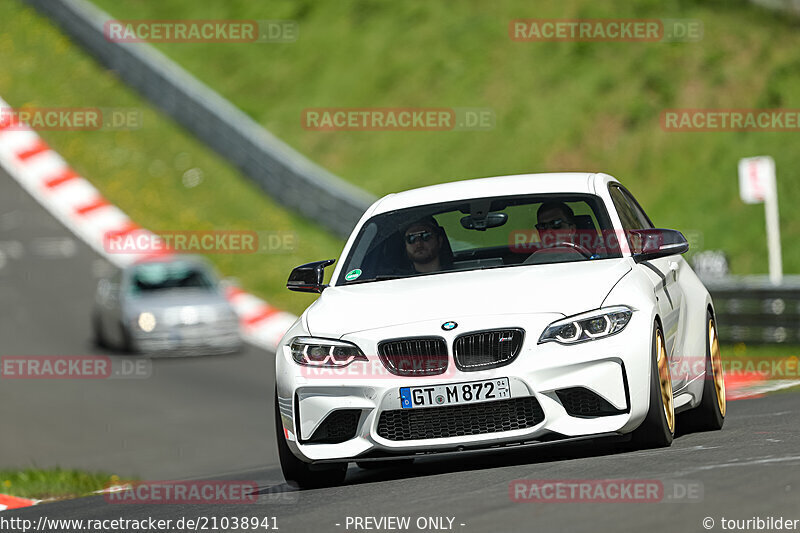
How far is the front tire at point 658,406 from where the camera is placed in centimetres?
705

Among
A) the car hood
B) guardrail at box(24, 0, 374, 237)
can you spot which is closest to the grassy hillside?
guardrail at box(24, 0, 374, 237)

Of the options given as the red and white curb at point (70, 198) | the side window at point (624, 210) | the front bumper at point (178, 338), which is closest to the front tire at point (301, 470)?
the side window at point (624, 210)

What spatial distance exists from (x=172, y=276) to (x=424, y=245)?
12086mm

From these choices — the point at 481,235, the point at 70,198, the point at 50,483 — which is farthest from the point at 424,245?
the point at 70,198

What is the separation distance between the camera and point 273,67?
37.2 meters

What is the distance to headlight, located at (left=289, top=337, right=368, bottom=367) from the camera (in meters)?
7.18

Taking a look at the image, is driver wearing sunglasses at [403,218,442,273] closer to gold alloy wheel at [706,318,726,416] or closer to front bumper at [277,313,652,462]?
front bumper at [277,313,652,462]

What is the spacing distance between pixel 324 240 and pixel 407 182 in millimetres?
4937

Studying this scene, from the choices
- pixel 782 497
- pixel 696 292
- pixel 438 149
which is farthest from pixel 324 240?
pixel 782 497

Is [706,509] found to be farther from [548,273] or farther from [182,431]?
[182,431]

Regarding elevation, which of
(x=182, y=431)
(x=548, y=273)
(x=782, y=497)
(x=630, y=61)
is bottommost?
(x=182, y=431)

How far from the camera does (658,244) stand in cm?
776

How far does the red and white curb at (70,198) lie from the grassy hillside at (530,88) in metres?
6.33

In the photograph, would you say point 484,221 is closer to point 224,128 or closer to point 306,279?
point 306,279
